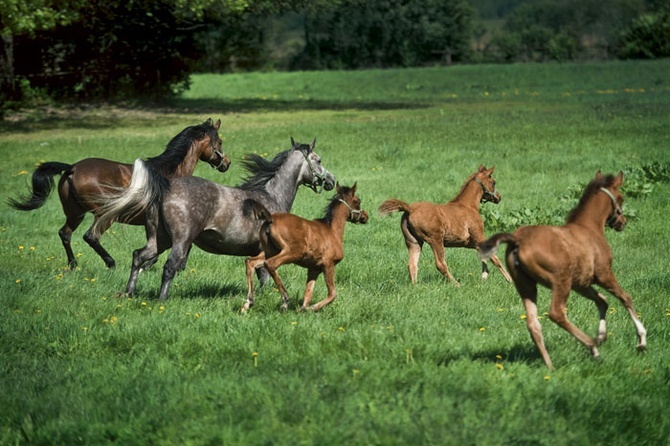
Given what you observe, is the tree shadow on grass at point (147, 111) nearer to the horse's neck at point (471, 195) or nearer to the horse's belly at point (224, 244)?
the horse's neck at point (471, 195)

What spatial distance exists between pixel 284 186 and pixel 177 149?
1555 millimetres

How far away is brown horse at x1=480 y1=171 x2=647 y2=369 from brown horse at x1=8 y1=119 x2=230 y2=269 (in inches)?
227

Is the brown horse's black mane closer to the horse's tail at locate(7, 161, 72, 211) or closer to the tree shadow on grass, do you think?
the horse's tail at locate(7, 161, 72, 211)

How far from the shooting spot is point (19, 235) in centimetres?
1585

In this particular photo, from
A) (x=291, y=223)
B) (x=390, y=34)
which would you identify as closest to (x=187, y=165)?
(x=291, y=223)

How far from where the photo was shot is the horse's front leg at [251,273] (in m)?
10.0

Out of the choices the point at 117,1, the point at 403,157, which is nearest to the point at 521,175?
the point at 403,157

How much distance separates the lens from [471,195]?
12688 millimetres

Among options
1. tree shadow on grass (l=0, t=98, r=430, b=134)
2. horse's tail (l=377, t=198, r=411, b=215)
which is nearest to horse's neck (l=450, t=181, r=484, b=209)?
horse's tail (l=377, t=198, r=411, b=215)

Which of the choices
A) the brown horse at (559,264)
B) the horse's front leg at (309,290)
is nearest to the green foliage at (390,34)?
the horse's front leg at (309,290)

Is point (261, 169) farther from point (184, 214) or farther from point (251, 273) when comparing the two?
point (251, 273)

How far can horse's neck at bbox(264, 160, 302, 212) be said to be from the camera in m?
11.7

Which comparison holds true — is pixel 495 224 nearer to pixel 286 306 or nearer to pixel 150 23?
pixel 286 306

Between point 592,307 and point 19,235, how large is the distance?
9.27 m
